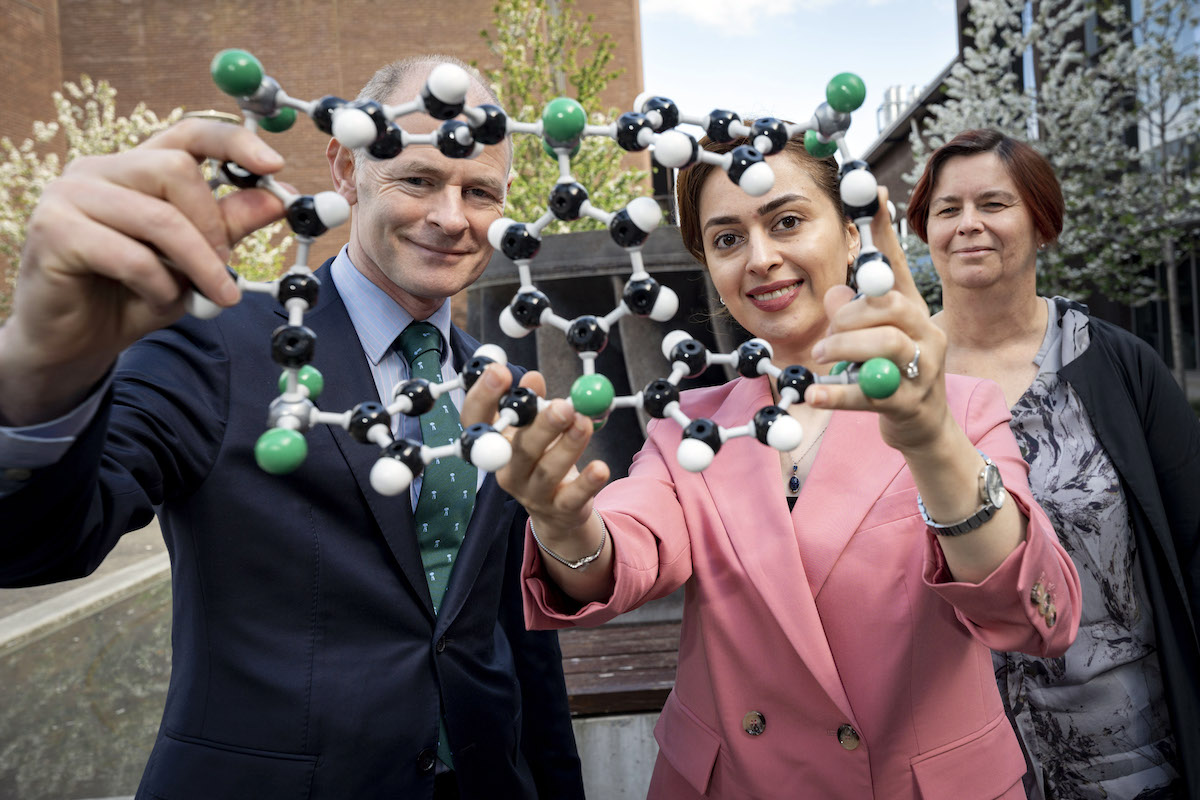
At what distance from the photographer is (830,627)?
1.71m

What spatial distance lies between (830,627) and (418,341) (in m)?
1.12

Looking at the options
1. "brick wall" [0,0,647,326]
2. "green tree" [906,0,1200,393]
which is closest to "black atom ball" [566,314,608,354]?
"green tree" [906,0,1200,393]

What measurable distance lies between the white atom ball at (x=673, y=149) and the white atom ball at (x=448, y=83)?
289 millimetres

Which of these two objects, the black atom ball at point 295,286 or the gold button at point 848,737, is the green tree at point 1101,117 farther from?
the black atom ball at point 295,286

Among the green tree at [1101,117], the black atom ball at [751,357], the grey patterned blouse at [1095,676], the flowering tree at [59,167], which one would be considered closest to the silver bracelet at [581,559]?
Answer: the black atom ball at [751,357]

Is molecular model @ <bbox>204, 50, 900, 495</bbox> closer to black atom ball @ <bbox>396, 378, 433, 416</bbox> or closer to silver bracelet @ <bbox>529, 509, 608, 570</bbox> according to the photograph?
black atom ball @ <bbox>396, 378, 433, 416</bbox>

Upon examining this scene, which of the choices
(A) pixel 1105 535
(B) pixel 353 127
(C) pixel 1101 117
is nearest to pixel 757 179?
(B) pixel 353 127

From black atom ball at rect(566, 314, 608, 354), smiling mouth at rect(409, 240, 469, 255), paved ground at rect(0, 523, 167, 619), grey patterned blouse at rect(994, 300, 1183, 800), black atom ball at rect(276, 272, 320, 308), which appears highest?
black atom ball at rect(276, 272, 320, 308)

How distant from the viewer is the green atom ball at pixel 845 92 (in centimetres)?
122

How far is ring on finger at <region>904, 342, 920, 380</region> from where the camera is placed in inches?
49.0

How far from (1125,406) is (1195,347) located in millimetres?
21621

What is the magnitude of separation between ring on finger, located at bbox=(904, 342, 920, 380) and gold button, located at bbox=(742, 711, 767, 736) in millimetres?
849

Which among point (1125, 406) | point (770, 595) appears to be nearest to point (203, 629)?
point (770, 595)

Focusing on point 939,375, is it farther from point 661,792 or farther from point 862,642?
point 661,792
